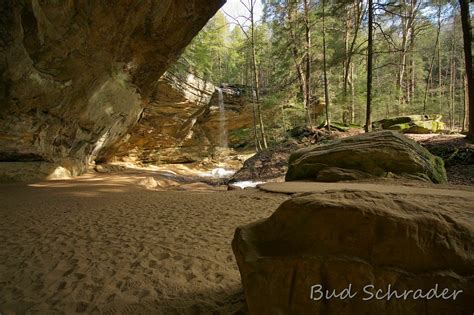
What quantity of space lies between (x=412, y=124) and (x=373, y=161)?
372 inches

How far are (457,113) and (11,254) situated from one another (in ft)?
120

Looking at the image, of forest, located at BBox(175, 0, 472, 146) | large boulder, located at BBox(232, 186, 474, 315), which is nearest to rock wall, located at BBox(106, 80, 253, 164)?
forest, located at BBox(175, 0, 472, 146)

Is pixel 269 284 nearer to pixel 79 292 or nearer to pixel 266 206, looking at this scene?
pixel 79 292

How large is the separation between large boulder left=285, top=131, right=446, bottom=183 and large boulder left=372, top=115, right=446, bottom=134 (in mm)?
7497

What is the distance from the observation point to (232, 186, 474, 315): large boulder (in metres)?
1.53

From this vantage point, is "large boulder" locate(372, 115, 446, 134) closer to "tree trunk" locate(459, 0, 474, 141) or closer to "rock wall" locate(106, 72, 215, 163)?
"tree trunk" locate(459, 0, 474, 141)

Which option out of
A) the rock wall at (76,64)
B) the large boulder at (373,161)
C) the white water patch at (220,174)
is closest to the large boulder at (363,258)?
the large boulder at (373,161)

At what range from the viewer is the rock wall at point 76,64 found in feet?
27.5

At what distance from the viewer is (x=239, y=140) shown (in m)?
26.9

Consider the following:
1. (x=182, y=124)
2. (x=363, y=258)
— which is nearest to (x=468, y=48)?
(x=363, y=258)

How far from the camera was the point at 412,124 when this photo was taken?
15125 mm

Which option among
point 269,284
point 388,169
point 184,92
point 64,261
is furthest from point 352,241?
point 184,92

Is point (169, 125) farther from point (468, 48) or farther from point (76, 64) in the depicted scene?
point (468, 48)

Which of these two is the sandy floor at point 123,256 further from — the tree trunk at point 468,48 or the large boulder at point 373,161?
the tree trunk at point 468,48
